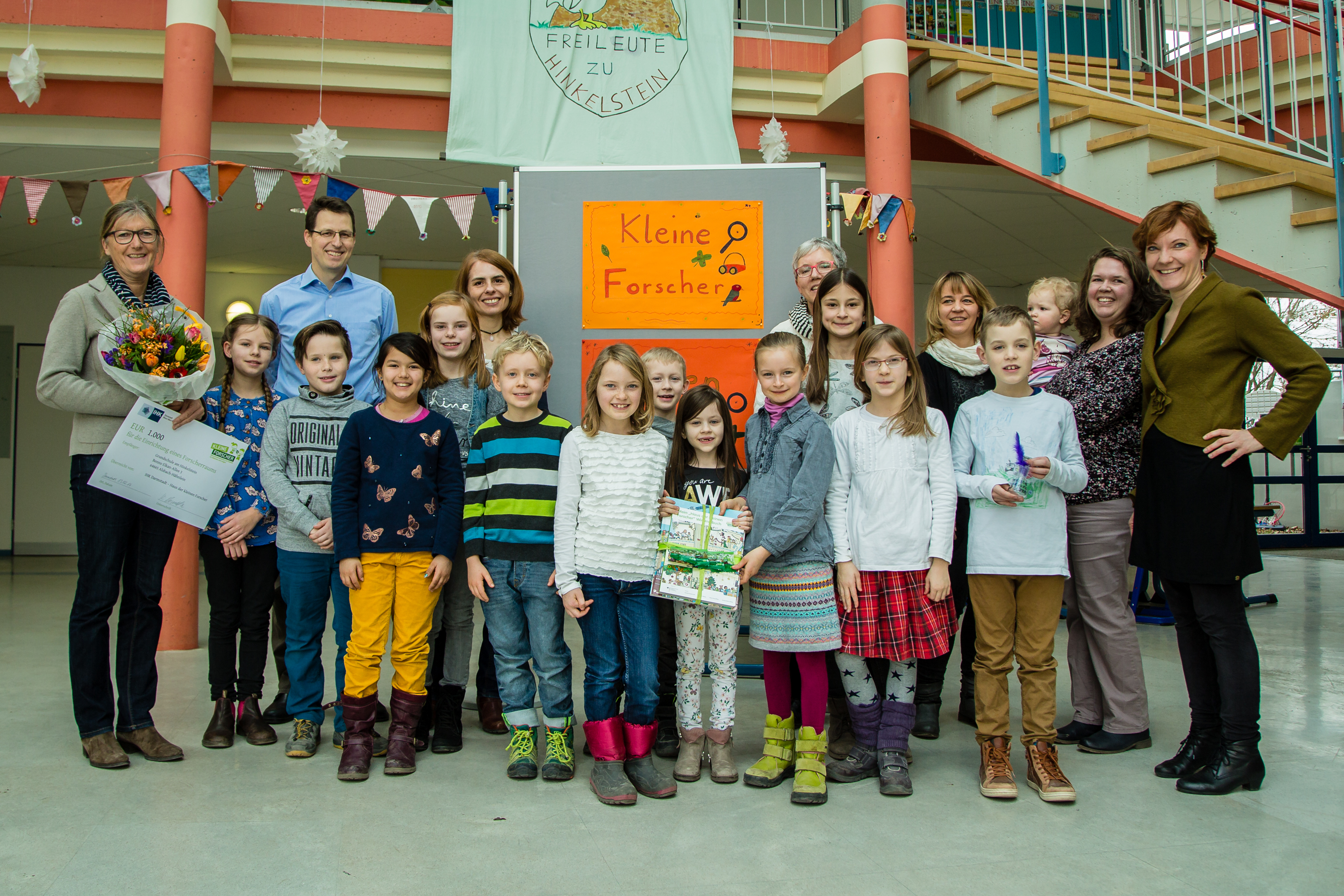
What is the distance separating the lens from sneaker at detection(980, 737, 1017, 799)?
232 cm

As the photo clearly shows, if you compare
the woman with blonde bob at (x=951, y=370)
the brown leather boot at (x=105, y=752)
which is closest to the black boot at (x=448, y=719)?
the brown leather boot at (x=105, y=752)

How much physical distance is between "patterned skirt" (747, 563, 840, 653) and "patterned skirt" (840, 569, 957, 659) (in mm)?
59

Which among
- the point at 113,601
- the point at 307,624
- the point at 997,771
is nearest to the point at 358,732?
the point at 307,624

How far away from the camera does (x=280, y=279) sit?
8.56 meters

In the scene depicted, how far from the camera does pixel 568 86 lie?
511 centimetres

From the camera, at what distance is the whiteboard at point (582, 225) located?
348cm

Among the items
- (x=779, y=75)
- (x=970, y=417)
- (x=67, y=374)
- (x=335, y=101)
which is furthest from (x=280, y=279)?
(x=970, y=417)

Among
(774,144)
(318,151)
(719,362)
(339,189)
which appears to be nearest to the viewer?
(719,362)

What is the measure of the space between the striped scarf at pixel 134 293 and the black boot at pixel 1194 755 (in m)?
3.13

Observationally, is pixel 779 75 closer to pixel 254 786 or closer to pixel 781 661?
pixel 781 661

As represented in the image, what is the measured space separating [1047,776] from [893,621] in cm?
54

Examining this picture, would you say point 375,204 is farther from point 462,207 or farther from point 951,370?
point 951,370

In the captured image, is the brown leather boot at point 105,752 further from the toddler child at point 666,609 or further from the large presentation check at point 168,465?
the toddler child at point 666,609

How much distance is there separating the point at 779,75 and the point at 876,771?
442 cm
